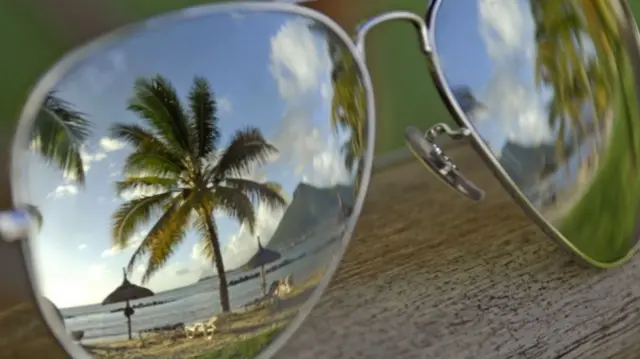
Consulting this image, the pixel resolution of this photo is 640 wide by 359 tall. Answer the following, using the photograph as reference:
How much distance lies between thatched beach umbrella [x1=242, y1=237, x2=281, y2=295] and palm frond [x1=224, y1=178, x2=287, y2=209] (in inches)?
0.7

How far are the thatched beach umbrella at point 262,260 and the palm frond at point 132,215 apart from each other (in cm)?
5

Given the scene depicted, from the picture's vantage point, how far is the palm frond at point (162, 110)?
0.33m

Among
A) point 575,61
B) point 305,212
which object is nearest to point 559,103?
point 575,61

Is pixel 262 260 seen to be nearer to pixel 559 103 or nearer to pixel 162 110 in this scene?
pixel 162 110

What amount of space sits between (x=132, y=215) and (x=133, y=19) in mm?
135

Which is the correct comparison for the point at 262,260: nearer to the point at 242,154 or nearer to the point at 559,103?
the point at 242,154

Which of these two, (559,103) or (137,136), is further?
(559,103)

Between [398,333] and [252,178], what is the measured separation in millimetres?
89

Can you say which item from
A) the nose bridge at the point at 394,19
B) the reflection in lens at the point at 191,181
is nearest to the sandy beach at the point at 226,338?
the reflection in lens at the point at 191,181

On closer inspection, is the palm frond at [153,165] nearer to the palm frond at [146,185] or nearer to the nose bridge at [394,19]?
the palm frond at [146,185]

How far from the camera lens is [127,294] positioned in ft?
1.10

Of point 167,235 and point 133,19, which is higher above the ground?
point 133,19

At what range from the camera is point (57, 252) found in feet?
1.05

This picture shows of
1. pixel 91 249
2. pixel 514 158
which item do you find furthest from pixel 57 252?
pixel 514 158
